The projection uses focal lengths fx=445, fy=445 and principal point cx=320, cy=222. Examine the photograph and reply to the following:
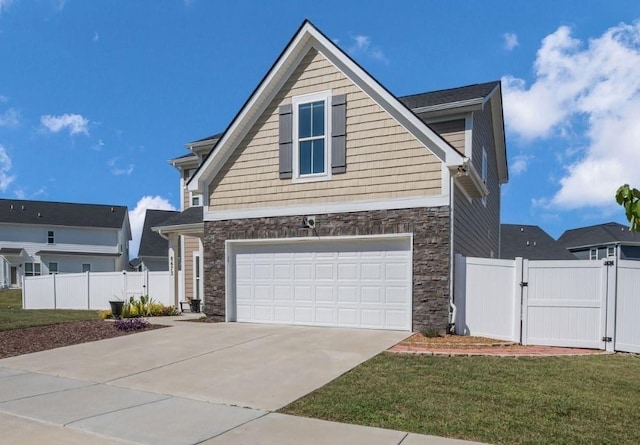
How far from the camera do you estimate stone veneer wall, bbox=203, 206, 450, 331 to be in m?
10.3

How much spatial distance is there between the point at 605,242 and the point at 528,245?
11.0 meters

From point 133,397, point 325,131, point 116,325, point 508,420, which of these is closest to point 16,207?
point 116,325

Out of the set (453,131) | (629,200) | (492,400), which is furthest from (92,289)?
(629,200)

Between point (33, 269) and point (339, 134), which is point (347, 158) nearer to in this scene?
point (339, 134)

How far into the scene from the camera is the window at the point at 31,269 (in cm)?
3975

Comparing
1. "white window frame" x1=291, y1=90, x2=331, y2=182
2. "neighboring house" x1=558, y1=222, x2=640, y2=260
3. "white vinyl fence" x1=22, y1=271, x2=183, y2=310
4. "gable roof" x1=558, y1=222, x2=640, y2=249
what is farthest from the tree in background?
"gable roof" x1=558, y1=222, x2=640, y2=249

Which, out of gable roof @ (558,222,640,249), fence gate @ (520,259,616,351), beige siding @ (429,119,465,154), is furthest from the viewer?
gable roof @ (558,222,640,249)

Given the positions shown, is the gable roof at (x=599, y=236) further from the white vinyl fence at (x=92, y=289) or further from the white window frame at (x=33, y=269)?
the white window frame at (x=33, y=269)

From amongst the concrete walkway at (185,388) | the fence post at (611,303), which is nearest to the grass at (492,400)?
the concrete walkway at (185,388)

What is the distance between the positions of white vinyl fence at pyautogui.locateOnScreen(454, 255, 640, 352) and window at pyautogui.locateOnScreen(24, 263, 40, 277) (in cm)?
4123

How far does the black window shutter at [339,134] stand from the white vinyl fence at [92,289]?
973 cm

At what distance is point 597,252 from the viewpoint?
37.4 meters

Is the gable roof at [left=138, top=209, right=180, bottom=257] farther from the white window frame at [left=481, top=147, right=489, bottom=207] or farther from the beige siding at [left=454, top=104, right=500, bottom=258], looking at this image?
the white window frame at [left=481, top=147, right=489, bottom=207]

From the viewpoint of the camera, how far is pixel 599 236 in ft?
122
